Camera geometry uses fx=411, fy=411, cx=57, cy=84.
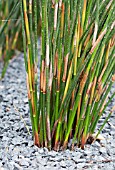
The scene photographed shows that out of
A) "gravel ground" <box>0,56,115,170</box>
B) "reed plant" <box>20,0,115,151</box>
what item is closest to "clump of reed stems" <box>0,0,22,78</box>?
"gravel ground" <box>0,56,115,170</box>

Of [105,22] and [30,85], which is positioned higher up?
[105,22]

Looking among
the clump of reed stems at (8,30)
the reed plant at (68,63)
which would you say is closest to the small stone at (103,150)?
the reed plant at (68,63)

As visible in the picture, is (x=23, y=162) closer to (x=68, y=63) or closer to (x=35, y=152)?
(x=35, y=152)

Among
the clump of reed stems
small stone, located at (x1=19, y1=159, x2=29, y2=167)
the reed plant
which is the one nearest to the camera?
the reed plant

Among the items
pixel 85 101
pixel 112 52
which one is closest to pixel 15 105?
pixel 85 101

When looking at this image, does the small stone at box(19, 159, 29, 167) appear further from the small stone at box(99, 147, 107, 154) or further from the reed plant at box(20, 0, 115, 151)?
the small stone at box(99, 147, 107, 154)

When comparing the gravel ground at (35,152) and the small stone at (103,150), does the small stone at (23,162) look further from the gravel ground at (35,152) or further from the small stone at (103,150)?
the small stone at (103,150)

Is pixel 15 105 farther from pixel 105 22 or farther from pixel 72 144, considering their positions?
pixel 105 22

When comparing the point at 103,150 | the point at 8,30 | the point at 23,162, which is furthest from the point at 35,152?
the point at 8,30
